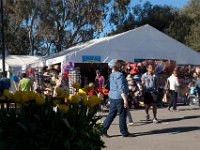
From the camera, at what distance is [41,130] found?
4.86 meters

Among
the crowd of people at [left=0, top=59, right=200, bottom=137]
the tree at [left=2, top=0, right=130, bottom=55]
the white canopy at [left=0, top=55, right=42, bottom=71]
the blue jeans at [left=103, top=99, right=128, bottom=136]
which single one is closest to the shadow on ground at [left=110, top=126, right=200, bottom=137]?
the blue jeans at [left=103, top=99, right=128, bottom=136]

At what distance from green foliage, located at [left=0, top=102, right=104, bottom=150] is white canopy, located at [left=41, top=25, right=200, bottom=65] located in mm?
15307

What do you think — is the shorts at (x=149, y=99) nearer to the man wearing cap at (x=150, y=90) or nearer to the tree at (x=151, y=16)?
the man wearing cap at (x=150, y=90)

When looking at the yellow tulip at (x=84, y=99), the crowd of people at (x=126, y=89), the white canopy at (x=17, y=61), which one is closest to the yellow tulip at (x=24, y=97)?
the yellow tulip at (x=84, y=99)

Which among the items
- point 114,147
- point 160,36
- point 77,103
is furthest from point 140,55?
point 77,103

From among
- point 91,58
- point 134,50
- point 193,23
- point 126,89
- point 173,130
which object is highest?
point 193,23

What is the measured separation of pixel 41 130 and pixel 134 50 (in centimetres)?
1719

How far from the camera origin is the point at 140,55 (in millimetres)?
21891

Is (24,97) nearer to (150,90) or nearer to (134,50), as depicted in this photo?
(150,90)

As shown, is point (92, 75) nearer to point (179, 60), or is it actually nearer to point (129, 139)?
point (179, 60)

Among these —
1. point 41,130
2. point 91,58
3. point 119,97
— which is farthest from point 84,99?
point 91,58

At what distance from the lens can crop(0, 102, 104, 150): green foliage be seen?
4809 mm

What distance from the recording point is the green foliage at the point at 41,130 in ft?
15.8

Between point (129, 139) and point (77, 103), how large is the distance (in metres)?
4.88
